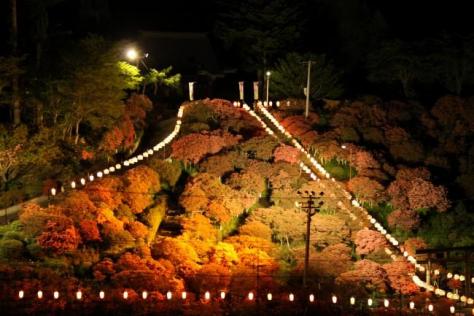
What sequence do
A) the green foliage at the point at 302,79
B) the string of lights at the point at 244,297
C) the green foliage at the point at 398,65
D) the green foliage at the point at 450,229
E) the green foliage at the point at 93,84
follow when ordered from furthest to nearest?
the green foliage at the point at 398,65
the green foliage at the point at 302,79
the green foliage at the point at 93,84
the green foliage at the point at 450,229
the string of lights at the point at 244,297

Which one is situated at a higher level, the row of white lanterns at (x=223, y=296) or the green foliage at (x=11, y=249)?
the green foliage at (x=11, y=249)

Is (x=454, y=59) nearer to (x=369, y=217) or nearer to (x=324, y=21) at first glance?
(x=324, y=21)

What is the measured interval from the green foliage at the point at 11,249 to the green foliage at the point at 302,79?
19.9 metres

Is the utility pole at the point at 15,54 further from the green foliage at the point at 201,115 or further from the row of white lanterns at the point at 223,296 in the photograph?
the row of white lanterns at the point at 223,296

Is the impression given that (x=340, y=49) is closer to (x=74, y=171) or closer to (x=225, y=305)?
(x=74, y=171)

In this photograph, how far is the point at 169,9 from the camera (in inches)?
1820

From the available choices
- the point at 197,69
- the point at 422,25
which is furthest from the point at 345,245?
the point at 422,25

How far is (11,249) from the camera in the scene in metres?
23.2

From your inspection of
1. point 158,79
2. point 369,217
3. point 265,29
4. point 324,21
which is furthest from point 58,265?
point 324,21

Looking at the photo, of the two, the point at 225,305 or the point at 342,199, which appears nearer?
the point at 225,305

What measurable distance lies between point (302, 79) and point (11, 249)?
67.7 ft

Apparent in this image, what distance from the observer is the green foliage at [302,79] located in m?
39.4

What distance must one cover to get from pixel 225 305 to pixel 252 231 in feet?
17.1

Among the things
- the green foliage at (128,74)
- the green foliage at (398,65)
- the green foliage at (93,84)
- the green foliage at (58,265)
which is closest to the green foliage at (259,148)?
the green foliage at (93,84)
